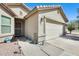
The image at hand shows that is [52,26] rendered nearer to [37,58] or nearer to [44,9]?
[44,9]

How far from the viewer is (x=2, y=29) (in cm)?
757

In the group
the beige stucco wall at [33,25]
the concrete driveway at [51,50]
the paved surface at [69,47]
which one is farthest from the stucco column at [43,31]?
the paved surface at [69,47]

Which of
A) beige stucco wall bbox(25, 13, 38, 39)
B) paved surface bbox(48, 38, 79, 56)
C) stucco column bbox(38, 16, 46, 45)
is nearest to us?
paved surface bbox(48, 38, 79, 56)

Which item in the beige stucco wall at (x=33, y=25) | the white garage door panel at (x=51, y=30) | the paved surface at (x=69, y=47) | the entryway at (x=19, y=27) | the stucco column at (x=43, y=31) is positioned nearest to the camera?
the paved surface at (x=69, y=47)

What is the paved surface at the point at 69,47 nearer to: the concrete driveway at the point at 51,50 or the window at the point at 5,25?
the concrete driveway at the point at 51,50

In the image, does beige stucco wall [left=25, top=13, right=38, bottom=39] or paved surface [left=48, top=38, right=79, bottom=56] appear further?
beige stucco wall [left=25, top=13, right=38, bottom=39]

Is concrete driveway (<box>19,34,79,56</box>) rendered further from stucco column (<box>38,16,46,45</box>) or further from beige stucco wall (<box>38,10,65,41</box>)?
beige stucco wall (<box>38,10,65,41</box>)

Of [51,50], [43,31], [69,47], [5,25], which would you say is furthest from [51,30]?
[5,25]

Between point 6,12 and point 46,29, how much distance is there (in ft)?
12.2

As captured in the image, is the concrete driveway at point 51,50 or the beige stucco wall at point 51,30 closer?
the concrete driveway at point 51,50

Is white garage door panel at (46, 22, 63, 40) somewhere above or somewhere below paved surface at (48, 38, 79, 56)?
above

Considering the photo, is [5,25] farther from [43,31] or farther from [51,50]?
[51,50]

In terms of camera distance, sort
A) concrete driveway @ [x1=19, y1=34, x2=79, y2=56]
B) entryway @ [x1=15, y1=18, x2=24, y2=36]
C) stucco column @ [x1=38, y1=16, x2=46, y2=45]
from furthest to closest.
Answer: entryway @ [x1=15, y1=18, x2=24, y2=36]
stucco column @ [x1=38, y1=16, x2=46, y2=45]
concrete driveway @ [x1=19, y1=34, x2=79, y2=56]

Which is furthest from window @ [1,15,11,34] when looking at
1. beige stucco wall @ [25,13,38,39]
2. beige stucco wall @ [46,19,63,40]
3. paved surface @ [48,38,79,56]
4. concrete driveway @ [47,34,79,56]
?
paved surface @ [48,38,79,56]
